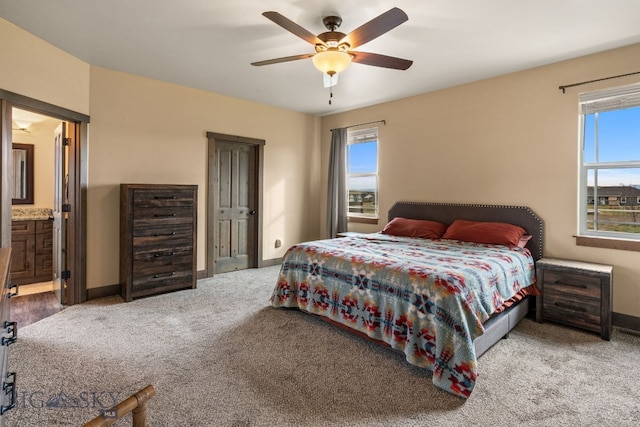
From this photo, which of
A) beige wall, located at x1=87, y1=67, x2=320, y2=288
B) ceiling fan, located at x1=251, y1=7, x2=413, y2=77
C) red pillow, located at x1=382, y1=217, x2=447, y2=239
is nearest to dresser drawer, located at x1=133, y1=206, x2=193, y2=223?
beige wall, located at x1=87, y1=67, x2=320, y2=288

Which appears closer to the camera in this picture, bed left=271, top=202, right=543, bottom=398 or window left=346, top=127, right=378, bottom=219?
bed left=271, top=202, right=543, bottom=398

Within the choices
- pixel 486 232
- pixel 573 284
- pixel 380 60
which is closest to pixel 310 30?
pixel 380 60

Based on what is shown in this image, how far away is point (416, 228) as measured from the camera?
414 cm

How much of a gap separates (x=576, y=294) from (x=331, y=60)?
2.88 metres

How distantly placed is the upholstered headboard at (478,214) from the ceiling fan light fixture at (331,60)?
2.52 metres

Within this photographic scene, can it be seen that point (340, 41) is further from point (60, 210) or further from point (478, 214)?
point (60, 210)

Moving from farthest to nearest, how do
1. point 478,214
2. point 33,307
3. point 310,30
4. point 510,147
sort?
point 478,214, point 510,147, point 33,307, point 310,30

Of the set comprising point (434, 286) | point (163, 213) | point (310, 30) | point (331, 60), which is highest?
point (310, 30)

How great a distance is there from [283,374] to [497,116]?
3.58 metres

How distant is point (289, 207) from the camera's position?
5672 mm

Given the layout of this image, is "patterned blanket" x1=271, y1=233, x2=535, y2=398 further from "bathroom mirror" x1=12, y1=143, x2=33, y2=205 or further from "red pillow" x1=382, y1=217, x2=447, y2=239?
"bathroom mirror" x1=12, y1=143, x2=33, y2=205

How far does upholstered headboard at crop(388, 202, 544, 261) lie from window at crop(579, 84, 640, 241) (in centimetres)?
41

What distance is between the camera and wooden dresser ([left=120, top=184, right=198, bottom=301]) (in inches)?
142

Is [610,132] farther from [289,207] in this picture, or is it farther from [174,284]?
[174,284]
